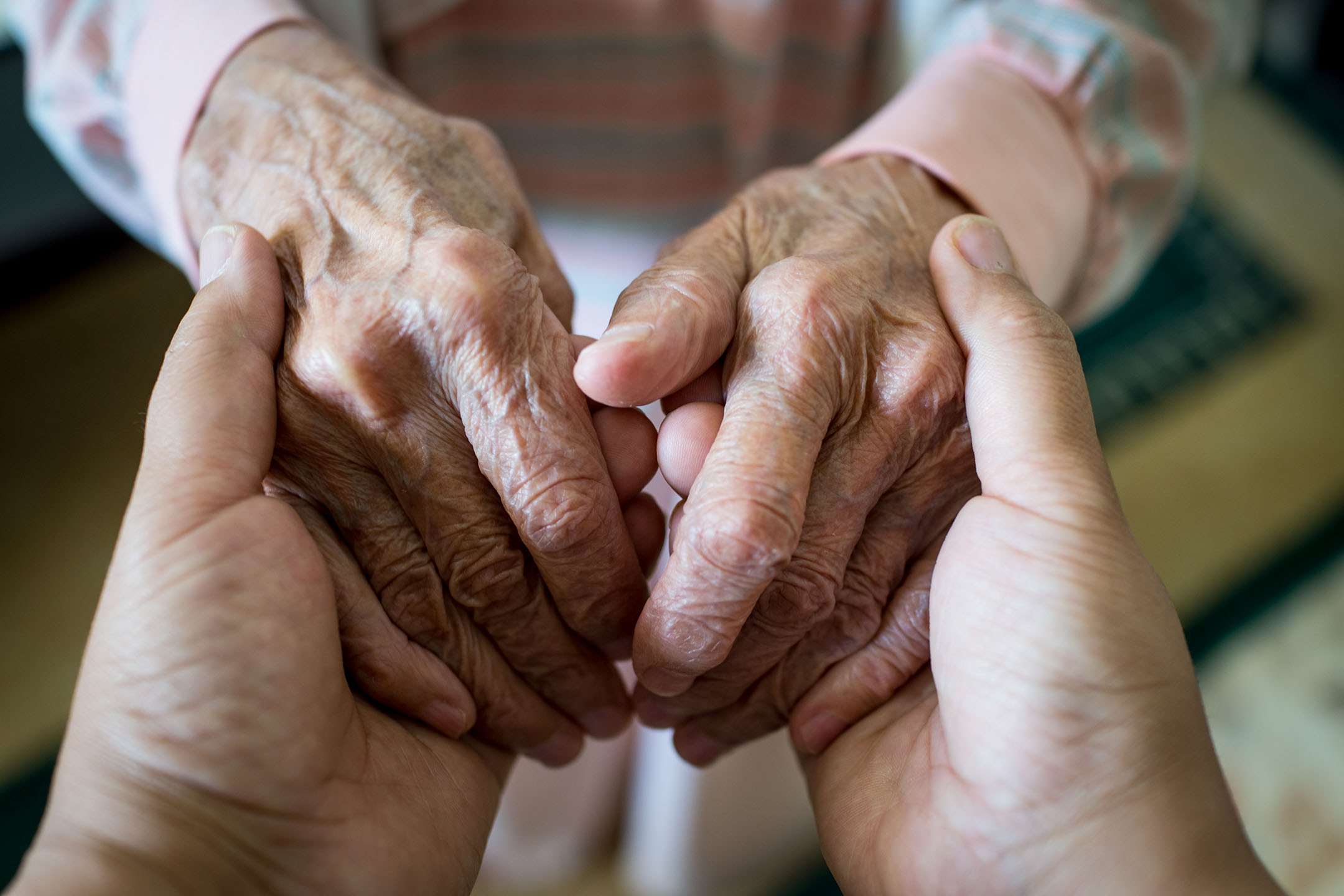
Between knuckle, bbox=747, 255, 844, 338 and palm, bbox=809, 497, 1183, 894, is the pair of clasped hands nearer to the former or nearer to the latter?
palm, bbox=809, 497, 1183, 894

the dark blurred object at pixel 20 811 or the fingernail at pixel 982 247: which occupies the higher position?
the fingernail at pixel 982 247

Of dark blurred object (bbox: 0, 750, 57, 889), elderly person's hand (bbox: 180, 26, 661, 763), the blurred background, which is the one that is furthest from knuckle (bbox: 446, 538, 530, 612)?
dark blurred object (bbox: 0, 750, 57, 889)

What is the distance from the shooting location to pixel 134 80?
887mm

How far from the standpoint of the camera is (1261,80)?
2.15m

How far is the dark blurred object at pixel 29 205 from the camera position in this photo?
1.43m

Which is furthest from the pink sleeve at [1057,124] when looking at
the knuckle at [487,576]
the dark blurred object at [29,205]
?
the dark blurred object at [29,205]

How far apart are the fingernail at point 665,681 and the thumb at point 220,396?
302 millimetres

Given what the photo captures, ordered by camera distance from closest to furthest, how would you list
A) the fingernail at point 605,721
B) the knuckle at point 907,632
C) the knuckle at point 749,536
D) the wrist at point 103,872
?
1. the wrist at point 103,872
2. the knuckle at point 749,536
3. the knuckle at point 907,632
4. the fingernail at point 605,721

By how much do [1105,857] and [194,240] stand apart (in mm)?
826

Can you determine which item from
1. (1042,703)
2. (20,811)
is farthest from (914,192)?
(20,811)

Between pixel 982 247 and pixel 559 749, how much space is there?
535 mm

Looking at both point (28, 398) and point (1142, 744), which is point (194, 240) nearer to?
point (1142, 744)

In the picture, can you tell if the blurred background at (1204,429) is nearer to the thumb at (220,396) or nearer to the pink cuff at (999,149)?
the thumb at (220,396)

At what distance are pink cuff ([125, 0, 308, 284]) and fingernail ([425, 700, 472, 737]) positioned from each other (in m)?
0.44
